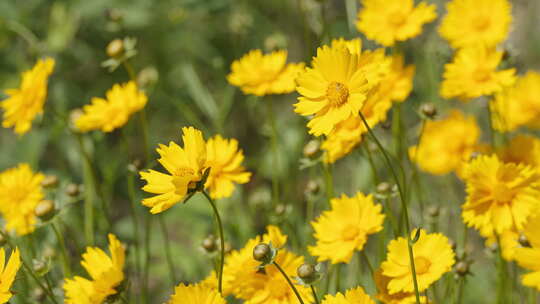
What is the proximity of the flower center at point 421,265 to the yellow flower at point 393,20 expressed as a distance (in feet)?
1.76

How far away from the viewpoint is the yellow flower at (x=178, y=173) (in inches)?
35.4

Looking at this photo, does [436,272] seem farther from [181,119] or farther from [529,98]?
[181,119]

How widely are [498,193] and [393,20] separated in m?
0.50

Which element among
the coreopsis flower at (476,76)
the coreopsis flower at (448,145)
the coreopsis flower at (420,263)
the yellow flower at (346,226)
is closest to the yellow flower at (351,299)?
the coreopsis flower at (420,263)

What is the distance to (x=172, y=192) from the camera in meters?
0.95

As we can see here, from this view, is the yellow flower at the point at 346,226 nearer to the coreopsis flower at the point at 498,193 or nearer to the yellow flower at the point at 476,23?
the coreopsis flower at the point at 498,193

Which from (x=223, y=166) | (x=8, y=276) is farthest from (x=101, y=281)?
(x=223, y=166)

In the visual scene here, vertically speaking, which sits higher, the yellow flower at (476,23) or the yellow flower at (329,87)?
the yellow flower at (476,23)

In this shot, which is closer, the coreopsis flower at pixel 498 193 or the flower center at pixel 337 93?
the flower center at pixel 337 93

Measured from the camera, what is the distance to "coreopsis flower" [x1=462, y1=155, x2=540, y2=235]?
1.15m

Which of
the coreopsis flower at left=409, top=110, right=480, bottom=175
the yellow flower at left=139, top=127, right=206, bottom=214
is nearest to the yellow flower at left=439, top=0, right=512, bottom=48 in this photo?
the coreopsis flower at left=409, top=110, right=480, bottom=175

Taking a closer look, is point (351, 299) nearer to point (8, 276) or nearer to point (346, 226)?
point (346, 226)

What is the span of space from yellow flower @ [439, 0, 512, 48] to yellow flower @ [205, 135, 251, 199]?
0.59 meters

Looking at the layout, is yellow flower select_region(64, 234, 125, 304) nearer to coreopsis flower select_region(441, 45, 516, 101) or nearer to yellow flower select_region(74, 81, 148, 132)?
yellow flower select_region(74, 81, 148, 132)
